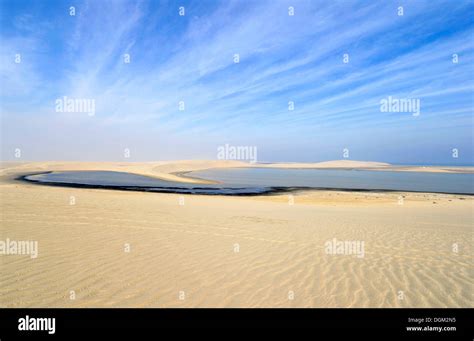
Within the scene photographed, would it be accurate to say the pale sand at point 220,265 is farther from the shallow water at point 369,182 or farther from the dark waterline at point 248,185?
the shallow water at point 369,182

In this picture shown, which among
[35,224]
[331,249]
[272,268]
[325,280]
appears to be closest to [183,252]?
[272,268]

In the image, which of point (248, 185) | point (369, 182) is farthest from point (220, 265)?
point (369, 182)

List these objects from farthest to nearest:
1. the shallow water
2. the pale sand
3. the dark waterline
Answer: the shallow water
the dark waterline
the pale sand

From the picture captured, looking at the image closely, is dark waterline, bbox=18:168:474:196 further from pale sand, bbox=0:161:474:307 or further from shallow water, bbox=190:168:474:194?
pale sand, bbox=0:161:474:307

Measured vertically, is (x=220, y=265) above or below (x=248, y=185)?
below

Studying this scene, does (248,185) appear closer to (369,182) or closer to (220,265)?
(369,182)

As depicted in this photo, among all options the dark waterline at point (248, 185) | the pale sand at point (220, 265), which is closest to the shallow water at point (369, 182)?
the dark waterline at point (248, 185)

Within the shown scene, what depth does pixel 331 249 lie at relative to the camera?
8.35m

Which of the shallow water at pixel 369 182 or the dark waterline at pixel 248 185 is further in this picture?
the shallow water at pixel 369 182

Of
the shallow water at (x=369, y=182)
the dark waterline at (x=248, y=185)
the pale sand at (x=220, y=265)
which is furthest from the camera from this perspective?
the shallow water at (x=369, y=182)

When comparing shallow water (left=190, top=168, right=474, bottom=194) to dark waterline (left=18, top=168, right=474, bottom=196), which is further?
shallow water (left=190, top=168, right=474, bottom=194)

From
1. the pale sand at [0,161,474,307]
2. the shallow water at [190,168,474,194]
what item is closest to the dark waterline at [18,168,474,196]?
the shallow water at [190,168,474,194]

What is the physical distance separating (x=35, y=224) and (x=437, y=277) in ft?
42.2

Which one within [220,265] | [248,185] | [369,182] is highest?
[248,185]
